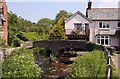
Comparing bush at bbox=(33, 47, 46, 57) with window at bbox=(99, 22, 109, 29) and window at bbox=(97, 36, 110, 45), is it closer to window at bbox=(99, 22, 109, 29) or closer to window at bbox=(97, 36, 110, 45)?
window at bbox=(97, 36, 110, 45)

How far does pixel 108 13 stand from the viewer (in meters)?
45.7

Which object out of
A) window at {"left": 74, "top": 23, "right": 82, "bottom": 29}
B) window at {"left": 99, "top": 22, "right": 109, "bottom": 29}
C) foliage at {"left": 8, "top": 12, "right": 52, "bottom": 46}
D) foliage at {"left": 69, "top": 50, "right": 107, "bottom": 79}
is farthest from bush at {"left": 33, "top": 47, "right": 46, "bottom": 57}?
foliage at {"left": 69, "top": 50, "right": 107, "bottom": 79}

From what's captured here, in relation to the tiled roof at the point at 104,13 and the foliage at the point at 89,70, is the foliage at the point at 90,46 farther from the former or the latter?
the foliage at the point at 89,70

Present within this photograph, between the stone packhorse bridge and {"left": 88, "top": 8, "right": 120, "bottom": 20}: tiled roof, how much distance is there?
8801mm

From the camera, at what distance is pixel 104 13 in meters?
45.8

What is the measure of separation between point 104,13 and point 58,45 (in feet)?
37.3

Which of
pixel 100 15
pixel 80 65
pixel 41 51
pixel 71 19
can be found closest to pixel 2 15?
pixel 41 51

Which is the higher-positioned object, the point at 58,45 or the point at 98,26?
the point at 98,26

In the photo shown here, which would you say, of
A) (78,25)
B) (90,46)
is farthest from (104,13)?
(90,46)

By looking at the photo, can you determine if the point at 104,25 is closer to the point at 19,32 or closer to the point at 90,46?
the point at 90,46

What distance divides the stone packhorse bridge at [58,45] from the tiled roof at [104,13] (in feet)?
28.9

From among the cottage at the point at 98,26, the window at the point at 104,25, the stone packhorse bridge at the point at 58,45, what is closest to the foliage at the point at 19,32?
the stone packhorse bridge at the point at 58,45

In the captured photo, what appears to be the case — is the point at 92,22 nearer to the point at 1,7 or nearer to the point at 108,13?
the point at 108,13

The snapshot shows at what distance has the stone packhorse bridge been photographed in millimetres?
37438
